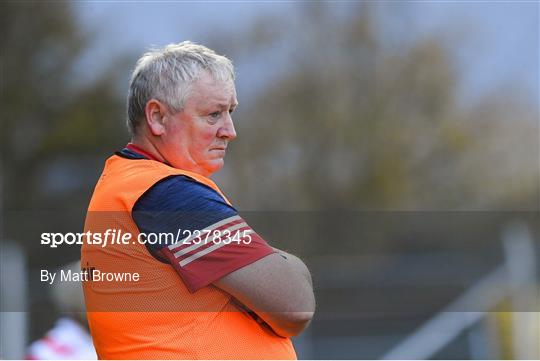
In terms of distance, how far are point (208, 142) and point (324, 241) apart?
611cm

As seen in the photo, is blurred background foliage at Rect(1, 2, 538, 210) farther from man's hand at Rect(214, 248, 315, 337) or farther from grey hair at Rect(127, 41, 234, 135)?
man's hand at Rect(214, 248, 315, 337)

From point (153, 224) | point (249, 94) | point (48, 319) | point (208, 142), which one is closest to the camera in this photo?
point (153, 224)

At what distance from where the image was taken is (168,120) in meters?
1.46

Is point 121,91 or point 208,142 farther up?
point 121,91

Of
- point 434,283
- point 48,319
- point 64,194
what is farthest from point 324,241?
point 48,319

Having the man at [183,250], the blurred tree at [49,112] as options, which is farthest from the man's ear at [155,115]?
the blurred tree at [49,112]

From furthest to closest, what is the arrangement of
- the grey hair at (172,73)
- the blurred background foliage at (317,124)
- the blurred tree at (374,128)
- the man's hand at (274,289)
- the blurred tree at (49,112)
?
the blurred tree at (374,128), the blurred background foliage at (317,124), the blurred tree at (49,112), the grey hair at (172,73), the man's hand at (274,289)

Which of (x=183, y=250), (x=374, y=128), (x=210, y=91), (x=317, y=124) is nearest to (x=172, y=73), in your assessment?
(x=210, y=91)

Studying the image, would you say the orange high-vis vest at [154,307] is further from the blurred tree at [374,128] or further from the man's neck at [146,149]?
the blurred tree at [374,128]

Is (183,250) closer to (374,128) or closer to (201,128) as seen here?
(201,128)

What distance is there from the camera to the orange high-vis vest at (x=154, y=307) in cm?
138

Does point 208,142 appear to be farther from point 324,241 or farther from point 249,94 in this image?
point 324,241

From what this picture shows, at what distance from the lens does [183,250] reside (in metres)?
1.35

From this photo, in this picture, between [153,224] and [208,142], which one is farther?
[208,142]
